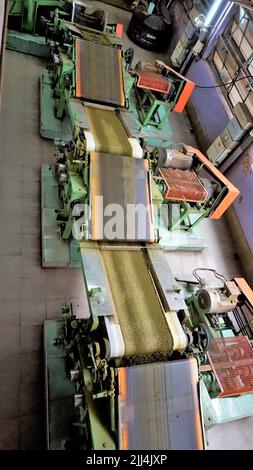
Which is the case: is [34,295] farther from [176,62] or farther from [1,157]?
[176,62]

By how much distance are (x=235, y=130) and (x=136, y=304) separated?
13.9 ft

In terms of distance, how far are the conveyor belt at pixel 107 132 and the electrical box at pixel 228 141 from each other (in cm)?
238

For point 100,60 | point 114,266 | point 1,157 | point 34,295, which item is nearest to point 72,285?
point 34,295

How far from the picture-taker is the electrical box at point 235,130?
539cm

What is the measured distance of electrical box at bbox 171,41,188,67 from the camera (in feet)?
23.9

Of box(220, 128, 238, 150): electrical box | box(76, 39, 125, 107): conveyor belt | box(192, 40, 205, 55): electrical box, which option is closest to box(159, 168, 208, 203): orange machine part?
box(220, 128, 238, 150): electrical box

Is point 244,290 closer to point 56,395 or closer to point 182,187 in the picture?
point 182,187

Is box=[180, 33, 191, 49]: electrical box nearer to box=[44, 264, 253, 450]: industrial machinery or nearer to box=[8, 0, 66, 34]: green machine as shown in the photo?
box=[8, 0, 66, 34]: green machine

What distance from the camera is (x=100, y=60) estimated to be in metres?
5.09

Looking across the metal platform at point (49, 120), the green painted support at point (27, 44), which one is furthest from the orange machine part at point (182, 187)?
the green painted support at point (27, 44)

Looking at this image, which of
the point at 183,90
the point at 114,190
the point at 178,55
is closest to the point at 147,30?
the point at 178,55

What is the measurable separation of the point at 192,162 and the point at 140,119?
1.93 m

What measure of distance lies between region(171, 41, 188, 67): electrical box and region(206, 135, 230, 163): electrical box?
2906 millimetres

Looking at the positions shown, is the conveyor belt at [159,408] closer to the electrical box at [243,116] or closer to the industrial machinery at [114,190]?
the industrial machinery at [114,190]
